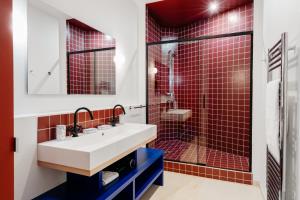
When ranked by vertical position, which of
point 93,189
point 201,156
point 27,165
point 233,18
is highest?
point 233,18

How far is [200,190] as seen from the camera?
231 centimetres

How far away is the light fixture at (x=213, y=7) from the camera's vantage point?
2968mm

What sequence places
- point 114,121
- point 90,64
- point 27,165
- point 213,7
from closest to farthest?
point 27,165 < point 90,64 < point 114,121 < point 213,7

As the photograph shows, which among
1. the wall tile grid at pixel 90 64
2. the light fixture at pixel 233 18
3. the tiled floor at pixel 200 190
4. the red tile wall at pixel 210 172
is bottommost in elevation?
the tiled floor at pixel 200 190

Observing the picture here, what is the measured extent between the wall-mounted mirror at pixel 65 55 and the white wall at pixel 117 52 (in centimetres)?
6

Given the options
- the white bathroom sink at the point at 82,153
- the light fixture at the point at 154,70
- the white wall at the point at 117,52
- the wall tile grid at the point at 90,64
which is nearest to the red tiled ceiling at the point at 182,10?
the white wall at the point at 117,52

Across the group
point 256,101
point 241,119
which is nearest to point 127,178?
point 256,101

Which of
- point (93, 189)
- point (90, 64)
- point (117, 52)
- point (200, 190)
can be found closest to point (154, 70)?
point (117, 52)

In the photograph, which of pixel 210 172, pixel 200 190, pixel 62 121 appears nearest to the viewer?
pixel 62 121

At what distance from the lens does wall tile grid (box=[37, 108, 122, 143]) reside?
4.62 ft

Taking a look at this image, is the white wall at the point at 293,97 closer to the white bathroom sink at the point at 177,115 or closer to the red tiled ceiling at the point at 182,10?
the red tiled ceiling at the point at 182,10

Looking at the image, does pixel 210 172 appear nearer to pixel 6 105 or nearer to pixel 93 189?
pixel 93 189

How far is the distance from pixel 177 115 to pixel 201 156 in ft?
2.99

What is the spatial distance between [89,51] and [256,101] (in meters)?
2.21
